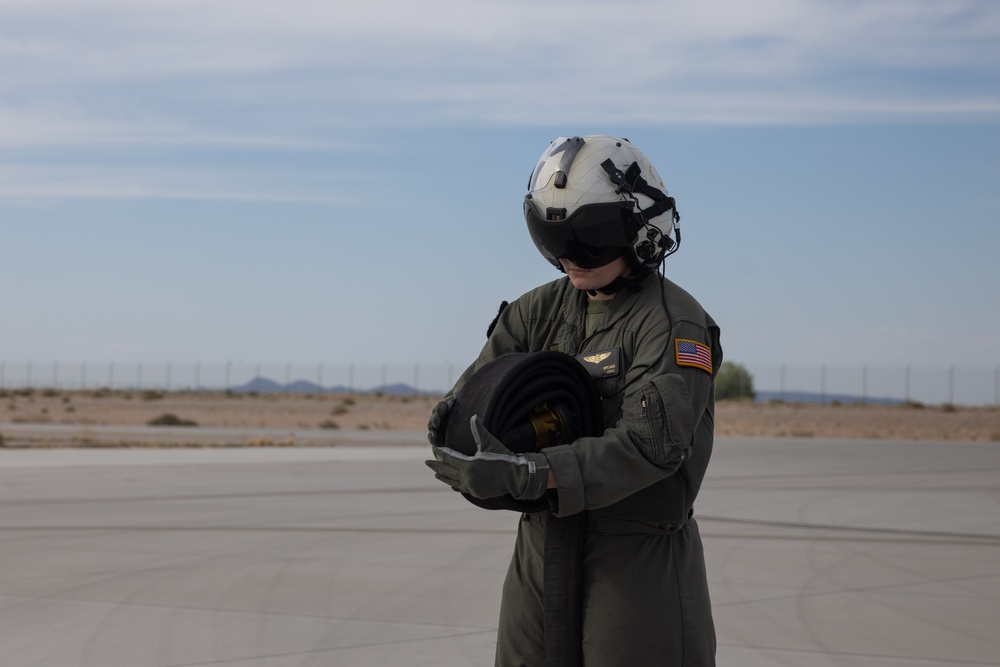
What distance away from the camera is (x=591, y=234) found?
3.00 m

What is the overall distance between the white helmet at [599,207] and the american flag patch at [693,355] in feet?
1.00

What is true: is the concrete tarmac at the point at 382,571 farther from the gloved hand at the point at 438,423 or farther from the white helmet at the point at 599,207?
the white helmet at the point at 599,207

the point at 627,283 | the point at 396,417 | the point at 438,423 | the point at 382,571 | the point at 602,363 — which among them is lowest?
the point at 396,417

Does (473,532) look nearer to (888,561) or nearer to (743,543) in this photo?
(743,543)

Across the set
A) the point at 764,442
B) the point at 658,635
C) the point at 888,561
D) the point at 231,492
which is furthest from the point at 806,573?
the point at 764,442

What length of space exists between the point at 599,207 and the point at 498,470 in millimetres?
818

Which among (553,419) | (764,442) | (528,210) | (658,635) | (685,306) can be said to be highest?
(528,210)

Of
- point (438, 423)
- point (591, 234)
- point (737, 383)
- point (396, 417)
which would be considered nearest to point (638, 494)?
point (438, 423)

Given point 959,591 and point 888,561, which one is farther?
point 888,561

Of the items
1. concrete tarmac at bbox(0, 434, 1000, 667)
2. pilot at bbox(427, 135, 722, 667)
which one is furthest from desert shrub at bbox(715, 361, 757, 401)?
pilot at bbox(427, 135, 722, 667)

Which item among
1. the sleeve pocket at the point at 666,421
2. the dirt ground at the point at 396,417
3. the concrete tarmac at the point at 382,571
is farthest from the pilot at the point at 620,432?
the dirt ground at the point at 396,417

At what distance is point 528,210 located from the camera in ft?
10.3

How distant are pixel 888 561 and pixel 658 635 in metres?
7.26

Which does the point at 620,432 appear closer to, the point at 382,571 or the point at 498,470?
the point at 498,470
